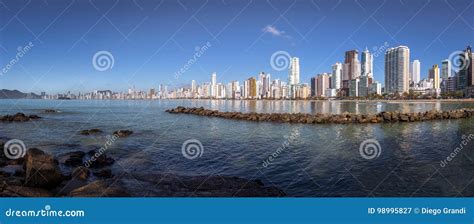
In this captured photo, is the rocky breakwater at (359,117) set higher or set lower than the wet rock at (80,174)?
higher

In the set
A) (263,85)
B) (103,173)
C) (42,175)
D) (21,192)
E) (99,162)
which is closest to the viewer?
(21,192)

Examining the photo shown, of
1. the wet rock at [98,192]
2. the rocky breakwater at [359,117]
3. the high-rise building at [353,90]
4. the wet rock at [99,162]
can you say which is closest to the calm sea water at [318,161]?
the wet rock at [99,162]

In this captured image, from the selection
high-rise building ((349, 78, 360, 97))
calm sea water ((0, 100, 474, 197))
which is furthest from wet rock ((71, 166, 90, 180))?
high-rise building ((349, 78, 360, 97))

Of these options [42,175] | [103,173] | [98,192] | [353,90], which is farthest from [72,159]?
[353,90]

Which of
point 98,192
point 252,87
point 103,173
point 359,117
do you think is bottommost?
point 103,173

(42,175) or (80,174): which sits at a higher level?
(42,175)

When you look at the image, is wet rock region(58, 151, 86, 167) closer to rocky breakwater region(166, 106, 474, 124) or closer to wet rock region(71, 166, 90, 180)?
wet rock region(71, 166, 90, 180)

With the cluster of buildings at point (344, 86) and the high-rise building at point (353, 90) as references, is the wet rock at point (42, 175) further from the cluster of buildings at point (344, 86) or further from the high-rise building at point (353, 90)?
the high-rise building at point (353, 90)

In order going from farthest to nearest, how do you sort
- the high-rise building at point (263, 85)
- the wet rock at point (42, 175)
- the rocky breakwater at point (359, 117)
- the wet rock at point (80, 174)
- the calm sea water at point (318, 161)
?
the high-rise building at point (263, 85), the rocky breakwater at point (359, 117), the wet rock at point (80, 174), the calm sea water at point (318, 161), the wet rock at point (42, 175)

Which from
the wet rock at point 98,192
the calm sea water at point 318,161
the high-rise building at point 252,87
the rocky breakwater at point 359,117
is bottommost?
the calm sea water at point 318,161

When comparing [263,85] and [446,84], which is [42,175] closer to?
[263,85]

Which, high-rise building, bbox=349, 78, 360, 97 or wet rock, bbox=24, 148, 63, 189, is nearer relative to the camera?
wet rock, bbox=24, 148, 63, 189

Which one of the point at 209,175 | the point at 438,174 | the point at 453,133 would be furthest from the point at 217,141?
the point at 453,133

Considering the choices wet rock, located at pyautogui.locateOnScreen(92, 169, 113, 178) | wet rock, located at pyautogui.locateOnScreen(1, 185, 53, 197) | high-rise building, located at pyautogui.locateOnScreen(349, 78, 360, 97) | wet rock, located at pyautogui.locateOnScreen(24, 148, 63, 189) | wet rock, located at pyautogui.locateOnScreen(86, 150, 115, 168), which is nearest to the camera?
wet rock, located at pyautogui.locateOnScreen(1, 185, 53, 197)
